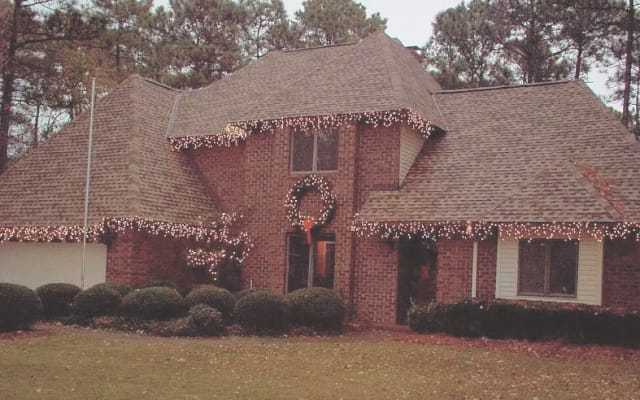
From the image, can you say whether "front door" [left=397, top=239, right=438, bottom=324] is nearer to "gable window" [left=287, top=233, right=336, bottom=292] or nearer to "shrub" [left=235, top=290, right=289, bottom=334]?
"gable window" [left=287, top=233, right=336, bottom=292]

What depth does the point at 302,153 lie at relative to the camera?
2073cm

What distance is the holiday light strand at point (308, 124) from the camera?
19.3 m

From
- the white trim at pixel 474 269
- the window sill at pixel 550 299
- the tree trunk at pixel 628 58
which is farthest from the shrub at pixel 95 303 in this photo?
the tree trunk at pixel 628 58

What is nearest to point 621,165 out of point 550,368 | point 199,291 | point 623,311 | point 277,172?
point 623,311

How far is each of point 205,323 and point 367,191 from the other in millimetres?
5929

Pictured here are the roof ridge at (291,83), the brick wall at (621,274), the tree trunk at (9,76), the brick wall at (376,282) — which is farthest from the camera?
the tree trunk at (9,76)

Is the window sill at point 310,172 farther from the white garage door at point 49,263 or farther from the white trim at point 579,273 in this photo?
the white garage door at point 49,263

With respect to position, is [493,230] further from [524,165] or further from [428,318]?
[428,318]

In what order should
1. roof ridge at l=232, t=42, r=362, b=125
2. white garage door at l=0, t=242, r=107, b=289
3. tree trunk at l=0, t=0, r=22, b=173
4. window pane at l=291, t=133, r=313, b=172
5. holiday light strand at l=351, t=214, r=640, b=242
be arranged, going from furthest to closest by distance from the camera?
tree trunk at l=0, t=0, r=22, b=173 → roof ridge at l=232, t=42, r=362, b=125 → window pane at l=291, t=133, r=313, b=172 → white garage door at l=0, t=242, r=107, b=289 → holiday light strand at l=351, t=214, r=640, b=242

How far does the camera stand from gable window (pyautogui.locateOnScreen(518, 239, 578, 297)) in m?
16.9

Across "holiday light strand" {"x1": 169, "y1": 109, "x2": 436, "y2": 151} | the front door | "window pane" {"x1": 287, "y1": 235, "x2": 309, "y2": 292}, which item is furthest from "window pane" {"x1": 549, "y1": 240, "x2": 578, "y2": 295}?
"window pane" {"x1": 287, "y1": 235, "x2": 309, "y2": 292}

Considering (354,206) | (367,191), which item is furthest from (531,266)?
(354,206)

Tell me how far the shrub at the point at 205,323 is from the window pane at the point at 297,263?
4428mm

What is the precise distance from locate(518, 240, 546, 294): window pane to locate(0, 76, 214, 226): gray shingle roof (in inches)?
362
